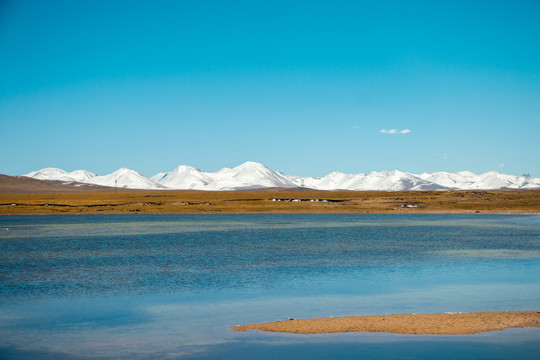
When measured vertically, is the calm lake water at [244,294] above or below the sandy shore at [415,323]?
below

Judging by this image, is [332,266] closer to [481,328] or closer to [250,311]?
[250,311]

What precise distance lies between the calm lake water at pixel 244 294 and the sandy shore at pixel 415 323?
611 mm

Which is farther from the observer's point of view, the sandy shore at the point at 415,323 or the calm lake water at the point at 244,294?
the sandy shore at the point at 415,323

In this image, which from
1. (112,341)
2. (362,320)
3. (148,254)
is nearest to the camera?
(112,341)

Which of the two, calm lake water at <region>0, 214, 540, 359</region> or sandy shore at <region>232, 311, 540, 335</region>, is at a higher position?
sandy shore at <region>232, 311, 540, 335</region>

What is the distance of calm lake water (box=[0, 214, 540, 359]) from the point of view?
15.8 meters

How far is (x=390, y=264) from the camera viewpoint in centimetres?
3412

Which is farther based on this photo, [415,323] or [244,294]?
[244,294]

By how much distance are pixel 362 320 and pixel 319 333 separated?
7.16 ft

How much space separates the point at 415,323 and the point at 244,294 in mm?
8579

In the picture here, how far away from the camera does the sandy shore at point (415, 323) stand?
17391 millimetres

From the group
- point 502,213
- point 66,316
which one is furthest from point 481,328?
point 502,213

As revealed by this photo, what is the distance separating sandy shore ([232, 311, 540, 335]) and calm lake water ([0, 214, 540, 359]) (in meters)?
0.61

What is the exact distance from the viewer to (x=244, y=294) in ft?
79.0
